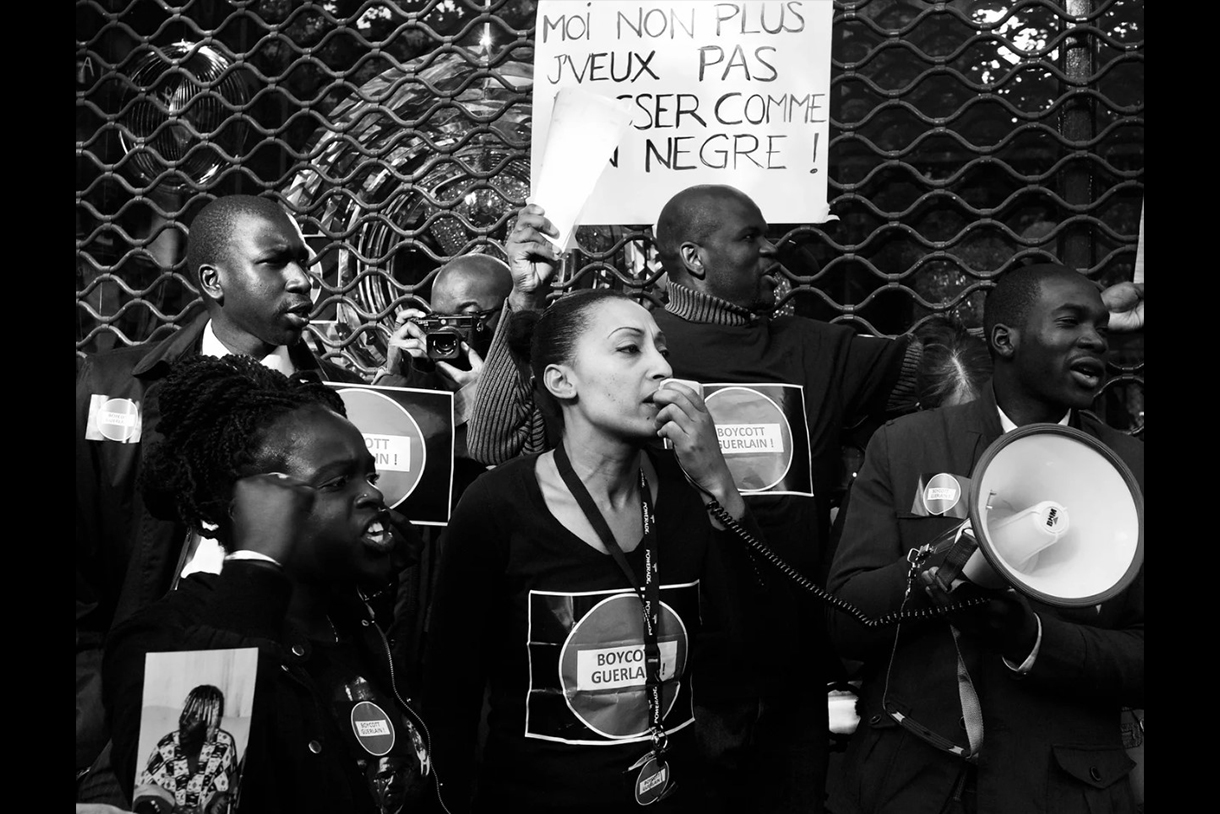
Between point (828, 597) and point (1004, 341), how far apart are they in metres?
0.88

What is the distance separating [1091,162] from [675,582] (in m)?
2.42

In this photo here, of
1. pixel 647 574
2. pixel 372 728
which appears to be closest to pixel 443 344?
pixel 647 574

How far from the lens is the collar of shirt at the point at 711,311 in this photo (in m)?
3.87

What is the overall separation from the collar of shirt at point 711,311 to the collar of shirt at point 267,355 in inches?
45.2

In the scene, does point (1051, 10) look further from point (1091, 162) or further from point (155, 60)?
point (155, 60)

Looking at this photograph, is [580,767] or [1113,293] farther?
[1113,293]

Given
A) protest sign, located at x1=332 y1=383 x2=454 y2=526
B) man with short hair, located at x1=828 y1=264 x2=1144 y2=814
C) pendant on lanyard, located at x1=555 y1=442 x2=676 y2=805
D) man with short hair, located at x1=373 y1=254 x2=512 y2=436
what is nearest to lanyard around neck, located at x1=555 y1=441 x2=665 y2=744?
pendant on lanyard, located at x1=555 y1=442 x2=676 y2=805

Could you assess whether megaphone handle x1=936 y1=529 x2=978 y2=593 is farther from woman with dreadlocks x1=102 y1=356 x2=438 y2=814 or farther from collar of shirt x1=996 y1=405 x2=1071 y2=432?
woman with dreadlocks x1=102 y1=356 x2=438 y2=814

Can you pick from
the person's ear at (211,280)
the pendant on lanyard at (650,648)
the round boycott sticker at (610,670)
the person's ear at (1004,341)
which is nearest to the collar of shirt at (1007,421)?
the person's ear at (1004,341)

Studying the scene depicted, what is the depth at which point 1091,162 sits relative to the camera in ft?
14.4

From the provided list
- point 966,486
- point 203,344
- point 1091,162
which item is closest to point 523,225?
point 203,344

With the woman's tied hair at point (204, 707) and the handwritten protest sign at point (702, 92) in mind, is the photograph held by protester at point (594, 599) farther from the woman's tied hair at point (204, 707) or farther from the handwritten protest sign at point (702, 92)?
the handwritten protest sign at point (702, 92)

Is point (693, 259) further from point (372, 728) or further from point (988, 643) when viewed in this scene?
point (372, 728)

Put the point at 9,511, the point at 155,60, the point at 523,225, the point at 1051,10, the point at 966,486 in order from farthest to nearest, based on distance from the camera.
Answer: the point at 155,60 < the point at 1051,10 < the point at 523,225 < the point at 966,486 < the point at 9,511
